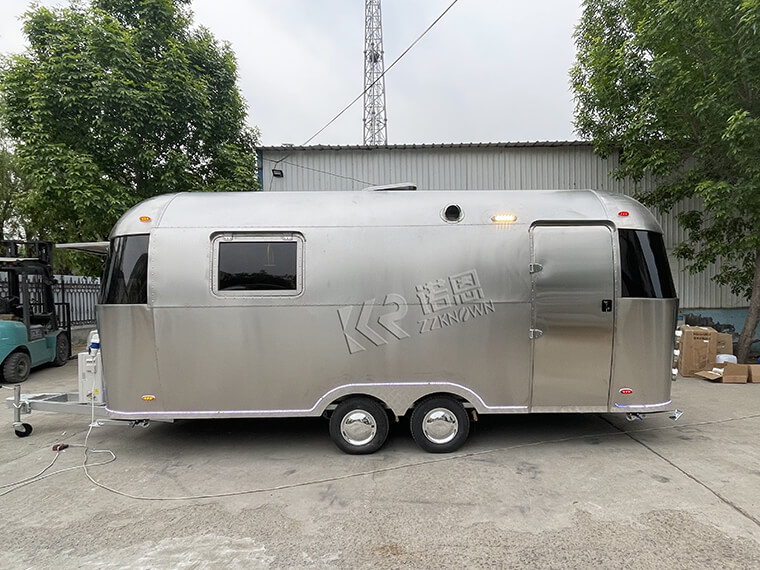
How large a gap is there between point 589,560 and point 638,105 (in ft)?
28.4

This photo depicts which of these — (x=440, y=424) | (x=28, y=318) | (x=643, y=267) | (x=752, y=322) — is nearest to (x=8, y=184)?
(x=28, y=318)

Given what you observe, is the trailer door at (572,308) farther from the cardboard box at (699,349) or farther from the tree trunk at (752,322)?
the tree trunk at (752,322)

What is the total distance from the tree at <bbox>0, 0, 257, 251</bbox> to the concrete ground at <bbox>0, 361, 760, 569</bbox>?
445 centimetres

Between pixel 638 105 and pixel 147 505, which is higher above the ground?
pixel 638 105

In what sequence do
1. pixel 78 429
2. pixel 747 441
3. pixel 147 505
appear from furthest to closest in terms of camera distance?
1. pixel 78 429
2. pixel 747 441
3. pixel 147 505

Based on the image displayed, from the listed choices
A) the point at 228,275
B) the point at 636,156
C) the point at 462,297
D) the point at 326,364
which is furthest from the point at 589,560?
the point at 636,156

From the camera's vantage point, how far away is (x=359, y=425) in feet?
13.7

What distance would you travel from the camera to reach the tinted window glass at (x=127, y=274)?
397 cm

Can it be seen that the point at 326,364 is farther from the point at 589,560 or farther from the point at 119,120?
the point at 119,120

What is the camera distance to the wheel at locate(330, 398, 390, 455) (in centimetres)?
416

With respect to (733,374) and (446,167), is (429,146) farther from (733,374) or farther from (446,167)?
(733,374)

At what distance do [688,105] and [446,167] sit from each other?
4.74 m

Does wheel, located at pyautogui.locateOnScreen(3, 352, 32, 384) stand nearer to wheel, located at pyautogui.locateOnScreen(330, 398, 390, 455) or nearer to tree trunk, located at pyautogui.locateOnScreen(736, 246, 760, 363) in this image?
wheel, located at pyautogui.locateOnScreen(330, 398, 390, 455)

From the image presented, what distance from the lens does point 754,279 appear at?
8078 millimetres
